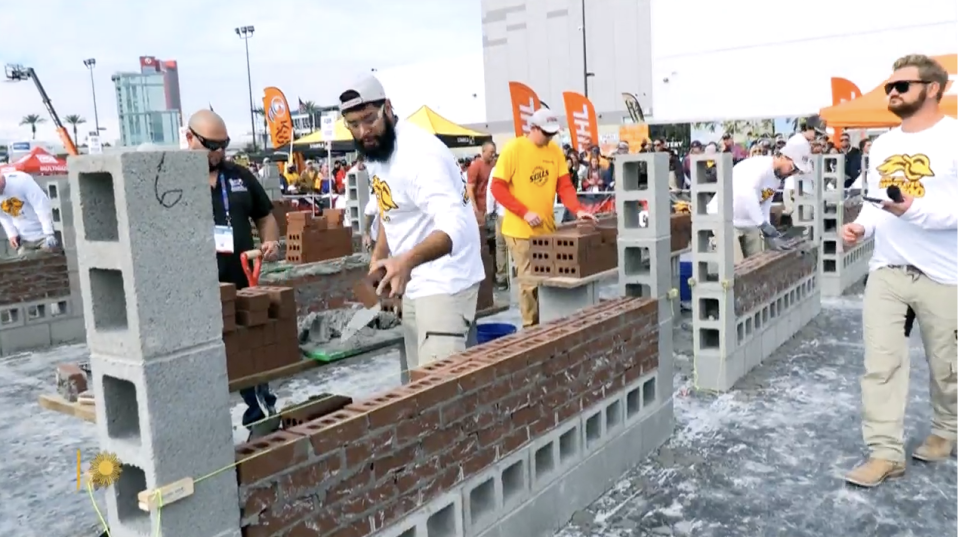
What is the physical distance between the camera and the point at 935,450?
4.50 m

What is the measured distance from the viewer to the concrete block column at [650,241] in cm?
505

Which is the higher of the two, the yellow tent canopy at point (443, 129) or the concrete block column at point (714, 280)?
the yellow tent canopy at point (443, 129)

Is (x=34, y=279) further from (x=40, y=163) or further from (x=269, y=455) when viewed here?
(x=40, y=163)

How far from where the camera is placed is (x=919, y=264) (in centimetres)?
406

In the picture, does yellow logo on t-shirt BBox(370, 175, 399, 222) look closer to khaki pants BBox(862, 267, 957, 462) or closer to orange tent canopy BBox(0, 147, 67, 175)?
khaki pants BBox(862, 267, 957, 462)

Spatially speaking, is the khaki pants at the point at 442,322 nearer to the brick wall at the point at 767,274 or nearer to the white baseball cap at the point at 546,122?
the brick wall at the point at 767,274

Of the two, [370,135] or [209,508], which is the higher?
[370,135]

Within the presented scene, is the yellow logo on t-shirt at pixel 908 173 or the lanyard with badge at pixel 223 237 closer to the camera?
the yellow logo on t-shirt at pixel 908 173

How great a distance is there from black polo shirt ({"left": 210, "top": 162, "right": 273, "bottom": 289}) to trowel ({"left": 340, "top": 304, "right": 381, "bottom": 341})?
38.5 inches

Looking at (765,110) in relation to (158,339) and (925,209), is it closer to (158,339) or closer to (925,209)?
(925,209)

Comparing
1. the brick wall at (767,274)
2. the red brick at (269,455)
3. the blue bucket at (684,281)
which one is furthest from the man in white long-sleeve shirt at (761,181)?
the red brick at (269,455)

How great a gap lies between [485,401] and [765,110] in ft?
104

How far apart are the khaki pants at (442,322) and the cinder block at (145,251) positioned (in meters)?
1.63

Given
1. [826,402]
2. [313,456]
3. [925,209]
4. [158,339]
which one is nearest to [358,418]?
[313,456]
